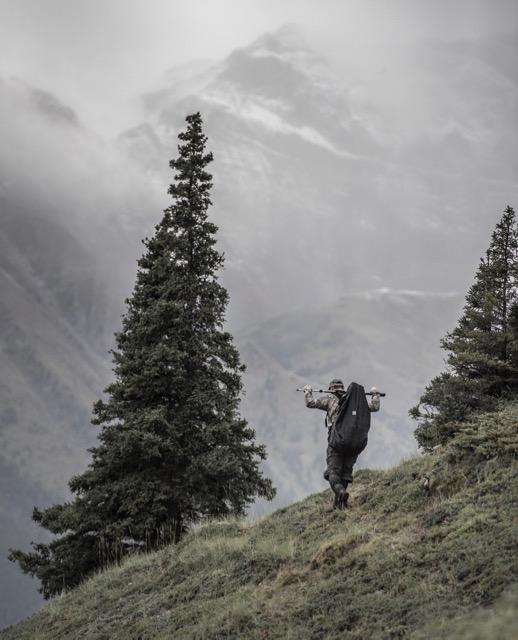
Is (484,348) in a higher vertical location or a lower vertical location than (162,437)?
lower

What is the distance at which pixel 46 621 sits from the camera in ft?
41.8

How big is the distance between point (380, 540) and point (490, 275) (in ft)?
39.7

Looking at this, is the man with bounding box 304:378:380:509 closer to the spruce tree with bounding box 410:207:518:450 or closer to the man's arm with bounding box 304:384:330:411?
the man's arm with bounding box 304:384:330:411

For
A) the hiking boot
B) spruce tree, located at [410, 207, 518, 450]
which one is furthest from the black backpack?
spruce tree, located at [410, 207, 518, 450]

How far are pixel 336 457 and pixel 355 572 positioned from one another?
2.92 meters


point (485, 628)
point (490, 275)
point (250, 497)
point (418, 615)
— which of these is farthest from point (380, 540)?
point (490, 275)

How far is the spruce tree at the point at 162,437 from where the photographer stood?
1722 centimetres

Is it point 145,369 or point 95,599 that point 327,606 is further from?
point 145,369

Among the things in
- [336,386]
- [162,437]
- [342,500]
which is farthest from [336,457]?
[162,437]

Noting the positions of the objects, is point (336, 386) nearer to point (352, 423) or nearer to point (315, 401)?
point (315, 401)

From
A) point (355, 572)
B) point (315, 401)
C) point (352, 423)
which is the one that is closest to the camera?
point (355, 572)

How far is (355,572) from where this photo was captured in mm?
9031

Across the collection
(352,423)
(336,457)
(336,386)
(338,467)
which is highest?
(336,386)

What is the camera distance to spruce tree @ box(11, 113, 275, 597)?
1722cm
